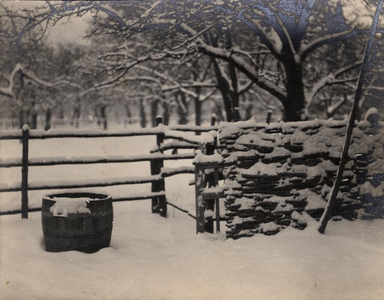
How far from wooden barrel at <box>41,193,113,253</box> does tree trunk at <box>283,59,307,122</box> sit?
18.6 feet

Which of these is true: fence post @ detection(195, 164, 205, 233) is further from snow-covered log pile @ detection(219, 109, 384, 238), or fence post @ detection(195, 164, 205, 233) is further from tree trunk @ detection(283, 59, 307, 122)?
tree trunk @ detection(283, 59, 307, 122)

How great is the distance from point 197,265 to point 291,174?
2.25m

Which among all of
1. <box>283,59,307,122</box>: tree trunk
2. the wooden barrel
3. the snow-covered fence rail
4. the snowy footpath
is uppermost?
<box>283,59,307,122</box>: tree trunk

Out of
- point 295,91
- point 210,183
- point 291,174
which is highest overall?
point 295,91

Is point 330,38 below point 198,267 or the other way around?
the other way around

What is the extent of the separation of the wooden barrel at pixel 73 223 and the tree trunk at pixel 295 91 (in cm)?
568

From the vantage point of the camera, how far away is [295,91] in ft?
32.2

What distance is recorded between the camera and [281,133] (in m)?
6.98

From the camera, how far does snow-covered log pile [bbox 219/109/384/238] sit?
21.8ft

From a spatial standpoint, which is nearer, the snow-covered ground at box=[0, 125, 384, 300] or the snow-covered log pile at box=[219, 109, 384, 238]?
the snow-covered ground at box=[0, 125, 384, 300]

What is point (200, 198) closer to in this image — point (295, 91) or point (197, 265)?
point (197, 265)

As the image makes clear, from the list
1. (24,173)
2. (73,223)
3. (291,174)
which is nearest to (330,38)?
(291,174)

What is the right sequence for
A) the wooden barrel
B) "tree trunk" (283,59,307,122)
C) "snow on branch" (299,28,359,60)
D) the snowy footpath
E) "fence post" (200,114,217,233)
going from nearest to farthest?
the snowy footpath
the wooden barrel
"fence post" (200,114,217,233)
"snow on branch" (299,28,359,60)
"tree trunk" (283,59,307,122)

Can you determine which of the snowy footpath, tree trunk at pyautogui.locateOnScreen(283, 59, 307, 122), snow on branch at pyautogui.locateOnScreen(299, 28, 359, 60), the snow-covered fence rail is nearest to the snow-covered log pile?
the snowy footpath
